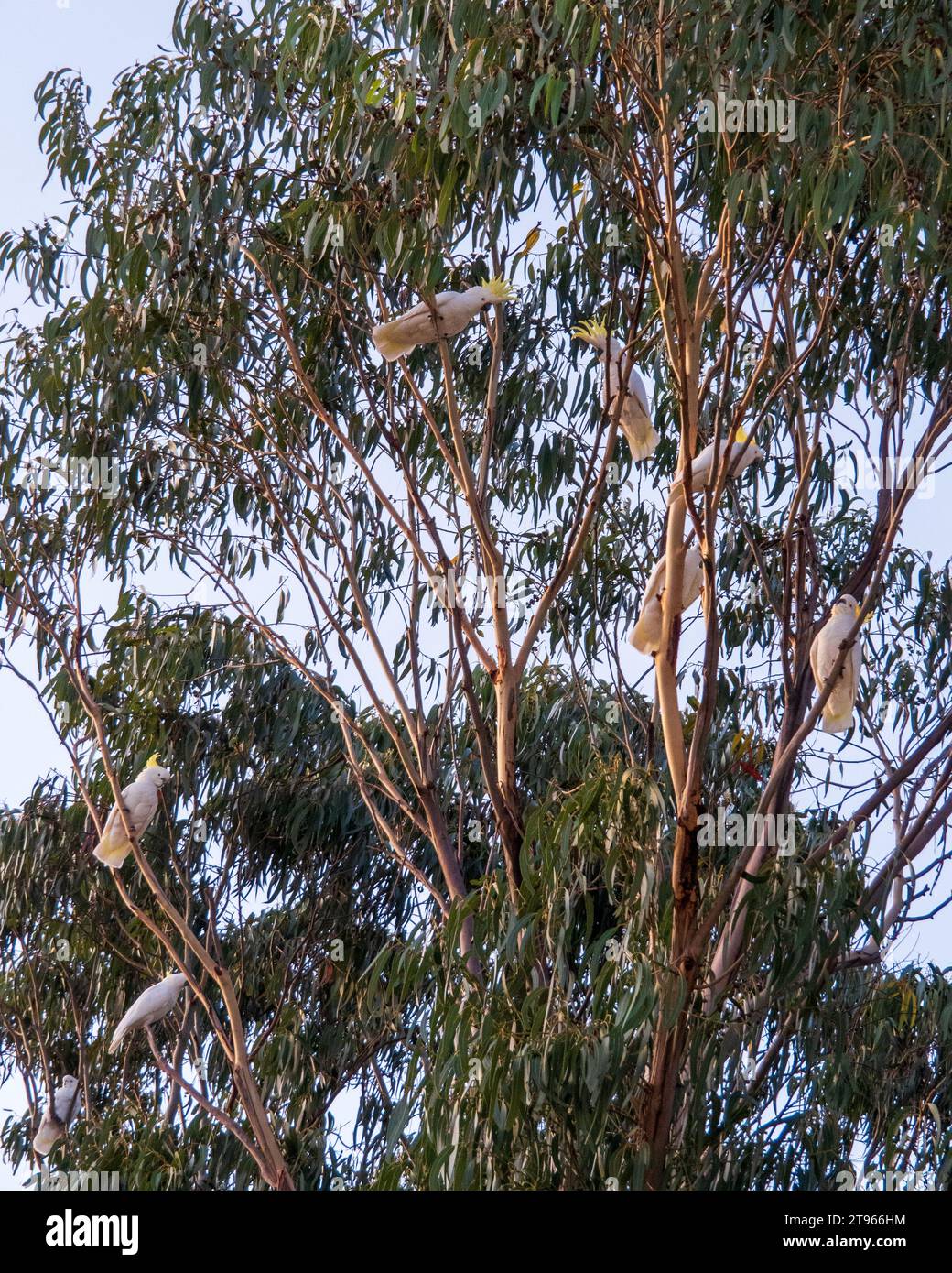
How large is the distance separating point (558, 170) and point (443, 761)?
107 inches

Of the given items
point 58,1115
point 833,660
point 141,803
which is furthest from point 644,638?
point 58,1115

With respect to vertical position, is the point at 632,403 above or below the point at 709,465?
above

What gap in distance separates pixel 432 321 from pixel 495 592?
0.65 meters

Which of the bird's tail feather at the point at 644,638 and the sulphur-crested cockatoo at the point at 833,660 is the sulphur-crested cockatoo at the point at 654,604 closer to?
the bird's tail feather at the point at 644,638

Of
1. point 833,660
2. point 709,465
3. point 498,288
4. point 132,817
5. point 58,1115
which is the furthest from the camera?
point 58,1115

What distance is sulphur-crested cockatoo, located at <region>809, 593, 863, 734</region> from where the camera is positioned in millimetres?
3566

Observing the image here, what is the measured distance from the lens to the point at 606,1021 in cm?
288

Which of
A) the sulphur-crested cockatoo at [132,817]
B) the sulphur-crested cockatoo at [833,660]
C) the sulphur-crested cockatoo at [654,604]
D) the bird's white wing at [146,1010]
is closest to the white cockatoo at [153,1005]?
the bird's white wing at [146,1010]

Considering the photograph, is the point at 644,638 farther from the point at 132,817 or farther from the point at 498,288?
the point at 132,817

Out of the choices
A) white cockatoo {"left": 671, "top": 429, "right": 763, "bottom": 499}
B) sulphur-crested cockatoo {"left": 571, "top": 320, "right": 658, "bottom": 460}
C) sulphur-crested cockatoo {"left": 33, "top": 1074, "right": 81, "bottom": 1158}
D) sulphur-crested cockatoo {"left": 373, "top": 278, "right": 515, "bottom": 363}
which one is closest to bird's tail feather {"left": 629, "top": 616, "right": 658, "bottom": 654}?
white cockatoo {"left": 671, "top": 429, "right": 763, "bottom": 499}

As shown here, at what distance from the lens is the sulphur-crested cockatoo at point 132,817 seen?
14.3 ft

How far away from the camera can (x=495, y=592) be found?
371 centimetres

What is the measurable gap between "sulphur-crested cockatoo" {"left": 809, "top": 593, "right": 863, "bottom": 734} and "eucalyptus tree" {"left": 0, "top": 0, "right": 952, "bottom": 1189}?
0.11m

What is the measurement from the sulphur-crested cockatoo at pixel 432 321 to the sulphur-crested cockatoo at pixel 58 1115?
3229mm
